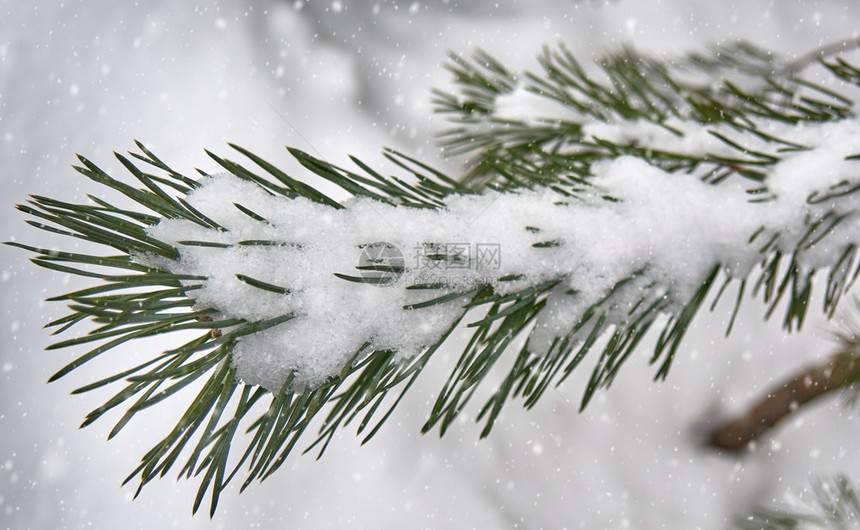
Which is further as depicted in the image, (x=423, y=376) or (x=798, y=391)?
(x=423, y=376)

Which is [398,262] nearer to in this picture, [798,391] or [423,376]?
[798,391]

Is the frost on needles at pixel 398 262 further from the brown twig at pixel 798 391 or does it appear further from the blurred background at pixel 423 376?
the blurred background at pixel 423 376

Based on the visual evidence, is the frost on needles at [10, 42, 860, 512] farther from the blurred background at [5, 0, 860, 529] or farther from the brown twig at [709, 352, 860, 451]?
the blurred background at [5, 0, 860, 529]

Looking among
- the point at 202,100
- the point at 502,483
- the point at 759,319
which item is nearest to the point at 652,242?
the point at 502,483

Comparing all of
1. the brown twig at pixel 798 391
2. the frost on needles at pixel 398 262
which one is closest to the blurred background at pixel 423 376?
the brown twig at pixel 798 391

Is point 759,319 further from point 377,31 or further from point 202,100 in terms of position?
point 202,100

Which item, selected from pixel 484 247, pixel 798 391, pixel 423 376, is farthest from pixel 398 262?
pixel 423 376

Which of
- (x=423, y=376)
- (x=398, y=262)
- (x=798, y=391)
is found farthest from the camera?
(x=423, y=376)

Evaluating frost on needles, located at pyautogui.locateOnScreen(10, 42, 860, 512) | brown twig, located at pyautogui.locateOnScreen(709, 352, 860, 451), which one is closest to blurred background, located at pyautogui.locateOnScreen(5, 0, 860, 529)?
brown twig, located at pyautogui.locateOnScreen(709, 352, 860, 451)
